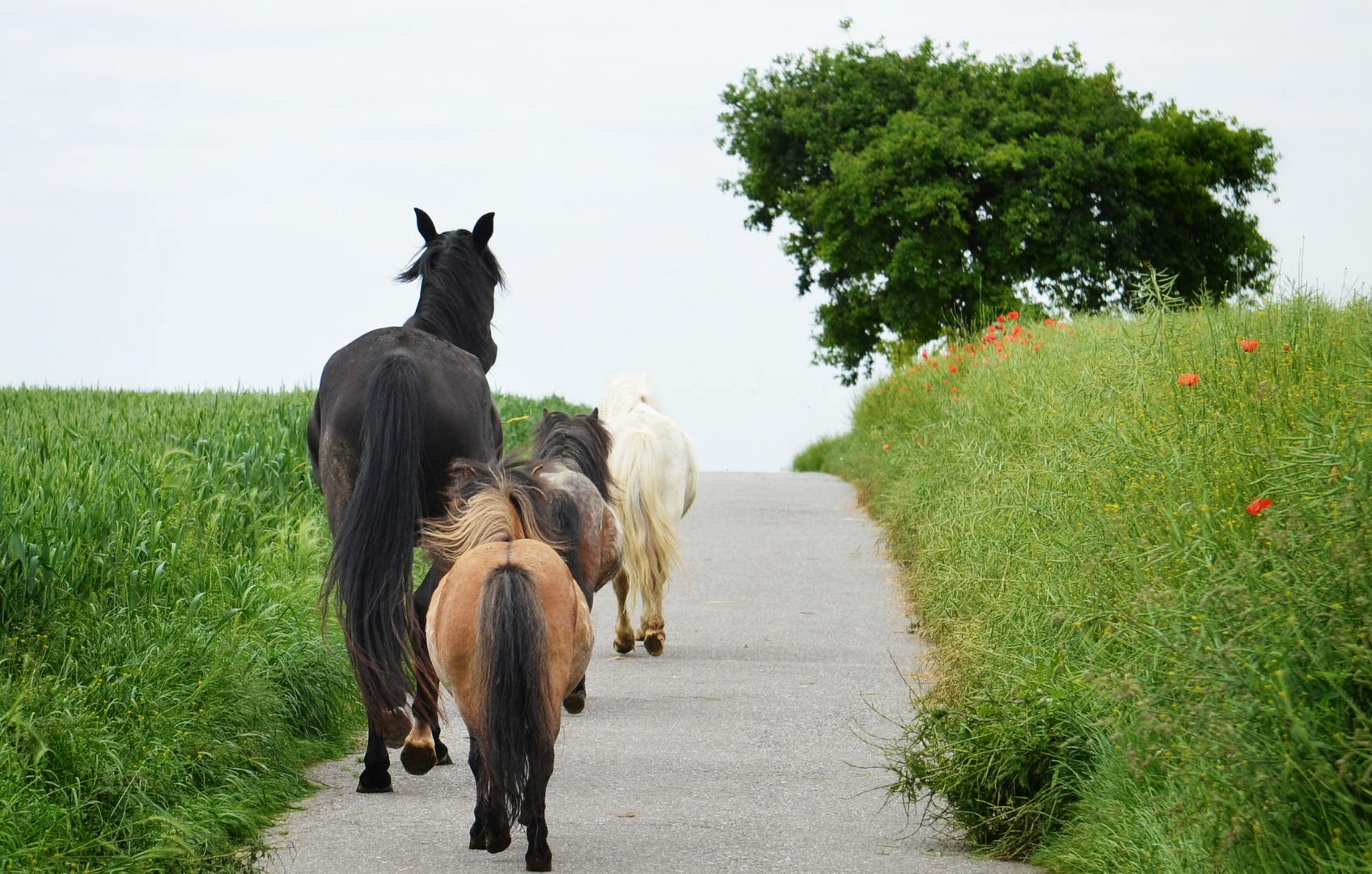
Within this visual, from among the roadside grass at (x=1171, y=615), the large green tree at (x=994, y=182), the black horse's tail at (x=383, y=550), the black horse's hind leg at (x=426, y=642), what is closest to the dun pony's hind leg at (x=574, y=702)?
the black horse's hind leg at (x=426, y=642)

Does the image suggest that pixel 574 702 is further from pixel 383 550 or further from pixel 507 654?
pixel 507 654

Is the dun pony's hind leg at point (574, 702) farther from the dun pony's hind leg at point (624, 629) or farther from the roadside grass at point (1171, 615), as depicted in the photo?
the dun pony's hind leg at point (624, 629)

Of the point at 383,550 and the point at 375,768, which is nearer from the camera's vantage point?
the point at 383,550

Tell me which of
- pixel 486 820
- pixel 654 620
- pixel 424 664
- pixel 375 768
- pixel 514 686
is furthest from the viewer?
pixel 654 620

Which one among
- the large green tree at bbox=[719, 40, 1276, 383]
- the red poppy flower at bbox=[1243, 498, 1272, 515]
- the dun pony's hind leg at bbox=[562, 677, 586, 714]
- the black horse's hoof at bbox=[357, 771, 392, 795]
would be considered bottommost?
the black horse's hoof at bbox=[357, 771, 392, 795]

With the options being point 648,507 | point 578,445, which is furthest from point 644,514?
point 578,445

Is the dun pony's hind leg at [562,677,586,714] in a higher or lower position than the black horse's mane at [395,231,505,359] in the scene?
lower

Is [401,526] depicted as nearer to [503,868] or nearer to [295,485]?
[503,868]

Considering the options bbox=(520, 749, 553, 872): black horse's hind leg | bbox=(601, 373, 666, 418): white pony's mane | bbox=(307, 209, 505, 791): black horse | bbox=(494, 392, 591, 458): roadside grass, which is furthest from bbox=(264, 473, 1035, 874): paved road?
bbox=(494, 392, 591, 458): roadside grass

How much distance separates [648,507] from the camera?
30.7 ft

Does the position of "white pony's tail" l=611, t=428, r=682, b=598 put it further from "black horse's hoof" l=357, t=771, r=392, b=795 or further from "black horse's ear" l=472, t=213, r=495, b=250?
"black horse's hoof" l=357, t=771, r=392, b=795

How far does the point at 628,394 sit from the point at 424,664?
4.83m

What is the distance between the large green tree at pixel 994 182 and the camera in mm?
36156

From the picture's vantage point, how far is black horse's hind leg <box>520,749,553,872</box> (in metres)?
4.48
